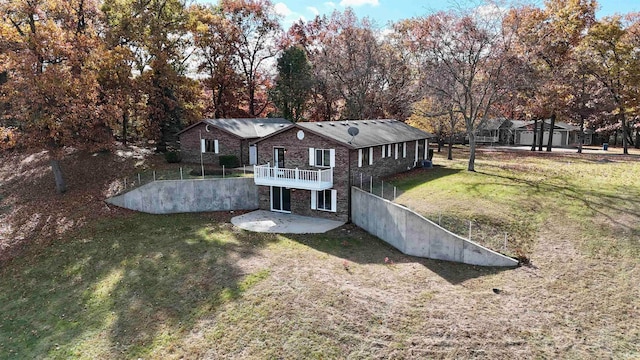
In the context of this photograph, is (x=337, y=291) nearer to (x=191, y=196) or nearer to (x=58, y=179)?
(x=191, y=196)

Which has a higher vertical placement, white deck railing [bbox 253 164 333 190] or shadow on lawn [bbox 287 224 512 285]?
white deck railing [bbox 253 164 333 190]

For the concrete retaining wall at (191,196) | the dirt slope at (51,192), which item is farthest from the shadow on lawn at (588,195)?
the dirt slope at (51,192)

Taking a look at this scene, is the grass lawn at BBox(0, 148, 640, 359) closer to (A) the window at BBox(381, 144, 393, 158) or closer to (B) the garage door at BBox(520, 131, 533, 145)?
(A) the window at BBox(381, 144, 393, 158)

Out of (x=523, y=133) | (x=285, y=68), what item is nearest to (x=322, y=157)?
(x=285, y=68)

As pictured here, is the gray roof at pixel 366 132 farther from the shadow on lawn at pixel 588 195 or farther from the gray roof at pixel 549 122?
the gray roof at pixel 549 122

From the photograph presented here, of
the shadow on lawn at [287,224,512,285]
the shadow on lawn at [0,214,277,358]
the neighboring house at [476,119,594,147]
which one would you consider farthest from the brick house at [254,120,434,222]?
the neighboring house at [476,119,594,147]

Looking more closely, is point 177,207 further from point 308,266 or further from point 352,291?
point 352,291
